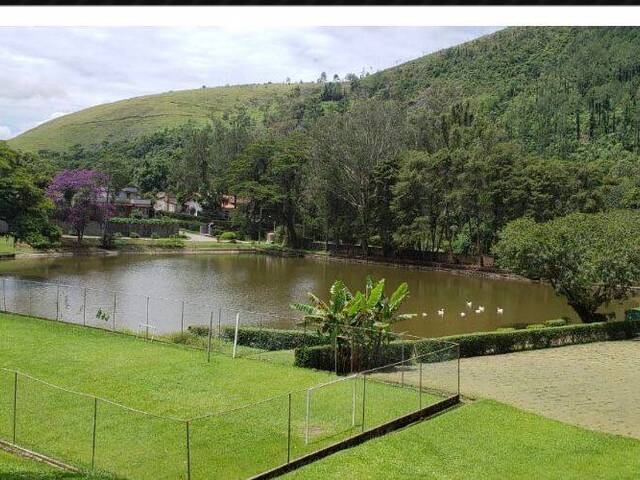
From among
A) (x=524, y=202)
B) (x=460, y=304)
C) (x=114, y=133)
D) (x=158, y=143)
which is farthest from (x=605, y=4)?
(x=114, y=133)

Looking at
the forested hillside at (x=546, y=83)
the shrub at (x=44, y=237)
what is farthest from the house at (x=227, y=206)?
the shrub at (x=44, y=237)

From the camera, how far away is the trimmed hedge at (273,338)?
82.4 feet

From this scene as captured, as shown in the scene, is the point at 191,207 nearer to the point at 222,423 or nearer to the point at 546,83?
the point at 546,83

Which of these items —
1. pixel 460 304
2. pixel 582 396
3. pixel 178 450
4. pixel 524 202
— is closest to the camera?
→ pixel 178 450

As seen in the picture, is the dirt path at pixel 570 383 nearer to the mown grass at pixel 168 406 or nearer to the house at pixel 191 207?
the mown grass at pixel 168 406

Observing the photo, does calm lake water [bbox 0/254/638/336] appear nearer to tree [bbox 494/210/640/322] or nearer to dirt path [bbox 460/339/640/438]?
tree [bbox 494/210/640/322]

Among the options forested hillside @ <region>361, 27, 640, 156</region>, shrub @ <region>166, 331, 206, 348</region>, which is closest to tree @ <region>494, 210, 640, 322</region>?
shrub @ <region>166, 331, 206, 348</region>

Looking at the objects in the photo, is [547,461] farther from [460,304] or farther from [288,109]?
[288,109]

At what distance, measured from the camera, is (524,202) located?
5838cm

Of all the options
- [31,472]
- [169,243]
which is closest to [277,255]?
[169,243]

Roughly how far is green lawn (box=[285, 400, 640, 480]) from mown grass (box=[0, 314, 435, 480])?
96cm

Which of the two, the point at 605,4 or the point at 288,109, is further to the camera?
the point at 288,109

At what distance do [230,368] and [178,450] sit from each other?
8526 mm

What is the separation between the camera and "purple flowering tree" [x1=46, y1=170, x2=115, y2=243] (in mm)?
65938
